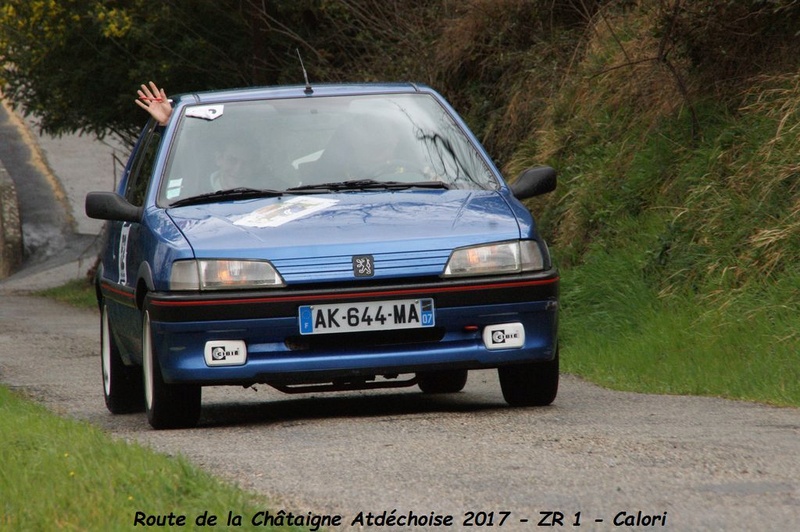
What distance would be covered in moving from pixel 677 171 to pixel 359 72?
6672 mm

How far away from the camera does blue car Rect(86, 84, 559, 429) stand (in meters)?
7.08

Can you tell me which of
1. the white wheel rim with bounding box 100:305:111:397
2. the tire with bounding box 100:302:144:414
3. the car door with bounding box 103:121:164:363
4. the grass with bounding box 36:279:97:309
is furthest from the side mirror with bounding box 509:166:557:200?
the grass with bounding box 36:279:97:309

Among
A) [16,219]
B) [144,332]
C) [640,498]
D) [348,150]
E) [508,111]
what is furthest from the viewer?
[16,219]

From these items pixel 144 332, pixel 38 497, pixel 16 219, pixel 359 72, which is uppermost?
pixel 38 497

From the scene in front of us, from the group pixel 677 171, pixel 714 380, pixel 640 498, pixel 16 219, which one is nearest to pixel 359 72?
pixel 677 171

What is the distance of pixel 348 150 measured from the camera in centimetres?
825

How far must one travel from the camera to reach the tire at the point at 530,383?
7.77 metres

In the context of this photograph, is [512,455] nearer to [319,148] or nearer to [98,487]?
[98,487]

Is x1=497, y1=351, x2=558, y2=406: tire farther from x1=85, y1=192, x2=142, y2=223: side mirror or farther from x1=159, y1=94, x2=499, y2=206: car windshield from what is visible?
x1=85, y1=192, x2=142, y2=223: side mirror

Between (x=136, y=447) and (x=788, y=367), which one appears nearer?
(x=136, y=447)

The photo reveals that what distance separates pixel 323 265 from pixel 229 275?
0.42 meters

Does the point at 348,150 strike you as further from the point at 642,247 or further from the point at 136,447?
the point at 642,247

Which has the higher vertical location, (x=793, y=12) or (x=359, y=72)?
(x=793, y=12)

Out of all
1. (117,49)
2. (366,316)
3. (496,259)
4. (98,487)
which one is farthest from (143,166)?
(117,49)
